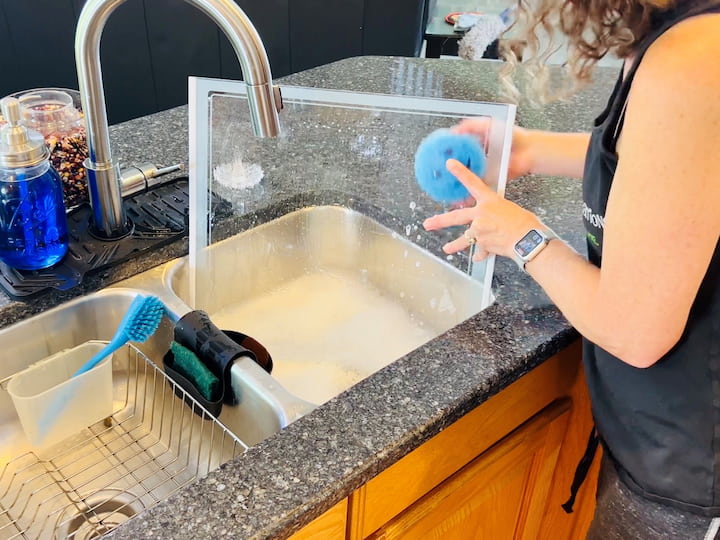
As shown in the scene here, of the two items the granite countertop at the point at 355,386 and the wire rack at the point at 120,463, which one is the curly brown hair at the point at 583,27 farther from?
the wire rack at the point at 120,463

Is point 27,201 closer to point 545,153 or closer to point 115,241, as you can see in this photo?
point 115,241

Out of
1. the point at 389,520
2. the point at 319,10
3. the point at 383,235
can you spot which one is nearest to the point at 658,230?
the point at 389,520

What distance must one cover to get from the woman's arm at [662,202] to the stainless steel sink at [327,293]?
31 centimetres

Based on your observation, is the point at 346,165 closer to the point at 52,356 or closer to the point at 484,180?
the point at 484,180

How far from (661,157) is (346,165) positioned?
59cm

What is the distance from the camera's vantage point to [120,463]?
0.86 m

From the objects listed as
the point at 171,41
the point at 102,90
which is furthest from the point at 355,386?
the point at 171,41

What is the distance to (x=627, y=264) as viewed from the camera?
0.63 metres

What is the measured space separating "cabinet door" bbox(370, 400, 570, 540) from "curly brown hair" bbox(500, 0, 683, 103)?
0.47 metres

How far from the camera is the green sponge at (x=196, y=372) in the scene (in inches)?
32.3

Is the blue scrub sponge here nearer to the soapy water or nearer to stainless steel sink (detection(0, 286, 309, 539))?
the soapy water

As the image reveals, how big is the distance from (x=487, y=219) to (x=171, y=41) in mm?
1805


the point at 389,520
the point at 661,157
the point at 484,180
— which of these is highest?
the point at 661,157

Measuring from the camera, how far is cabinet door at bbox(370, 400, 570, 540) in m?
0.85
